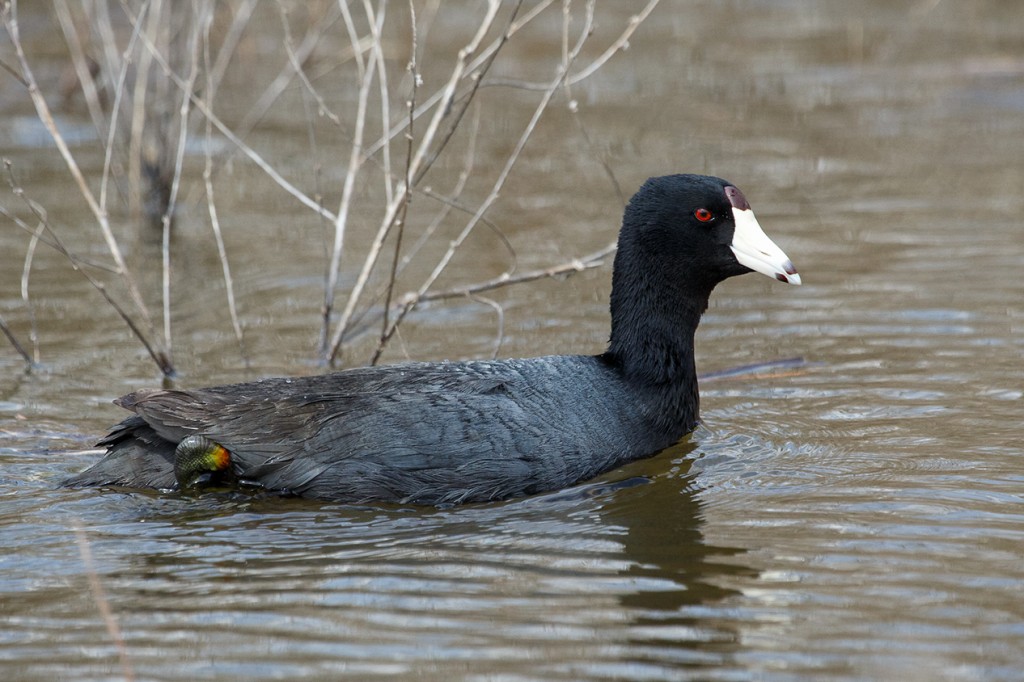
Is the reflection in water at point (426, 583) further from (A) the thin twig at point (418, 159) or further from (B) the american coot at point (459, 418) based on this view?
(A) the thin twig at point (418, 159)

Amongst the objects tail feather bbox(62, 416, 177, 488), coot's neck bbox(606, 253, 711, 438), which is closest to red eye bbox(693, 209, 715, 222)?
coot's neck bbox(606, 253, 711, 438)

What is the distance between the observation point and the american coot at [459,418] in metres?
5.10

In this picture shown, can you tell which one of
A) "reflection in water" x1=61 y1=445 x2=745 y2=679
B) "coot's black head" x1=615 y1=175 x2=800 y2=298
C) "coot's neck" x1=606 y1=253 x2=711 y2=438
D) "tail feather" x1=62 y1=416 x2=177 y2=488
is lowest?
"reflection in water" x1=61 y1=445 x2=745 y2=679

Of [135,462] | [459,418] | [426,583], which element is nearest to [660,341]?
[459,418]

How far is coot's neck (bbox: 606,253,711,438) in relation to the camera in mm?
5660

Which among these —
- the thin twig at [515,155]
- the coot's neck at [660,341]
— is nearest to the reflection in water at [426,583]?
the coot's neck at [660,341]

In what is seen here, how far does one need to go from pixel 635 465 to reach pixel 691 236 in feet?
3.05

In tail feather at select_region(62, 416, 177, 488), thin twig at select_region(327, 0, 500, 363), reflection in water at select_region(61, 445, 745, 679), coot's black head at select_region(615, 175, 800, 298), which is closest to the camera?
reflection in water at select_region(61, 445, 745, 679)

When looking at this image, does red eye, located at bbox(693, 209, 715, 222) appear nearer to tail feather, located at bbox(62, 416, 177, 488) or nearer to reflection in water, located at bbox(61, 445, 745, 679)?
reflection in water, located at bbox(61, 445, 745, 679)

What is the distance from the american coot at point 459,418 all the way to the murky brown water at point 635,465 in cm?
12

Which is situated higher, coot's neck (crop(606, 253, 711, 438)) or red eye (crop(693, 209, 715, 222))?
red eye (crop(693, 209, 715, 222))

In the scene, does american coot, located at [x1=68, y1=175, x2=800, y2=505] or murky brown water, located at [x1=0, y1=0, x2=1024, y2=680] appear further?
american coot, located at [x1=68, y1=175, x2=800, y2=505]

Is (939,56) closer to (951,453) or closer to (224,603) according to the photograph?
(951,453)

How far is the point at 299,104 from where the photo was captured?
494 inches
